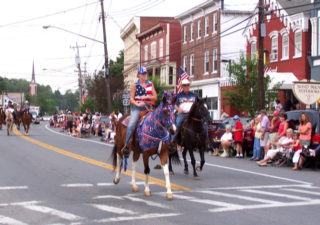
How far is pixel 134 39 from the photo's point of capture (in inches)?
2707

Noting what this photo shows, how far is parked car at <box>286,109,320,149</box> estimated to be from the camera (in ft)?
50.5

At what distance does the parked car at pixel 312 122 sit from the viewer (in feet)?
50.5

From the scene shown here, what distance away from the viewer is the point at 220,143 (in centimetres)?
2100

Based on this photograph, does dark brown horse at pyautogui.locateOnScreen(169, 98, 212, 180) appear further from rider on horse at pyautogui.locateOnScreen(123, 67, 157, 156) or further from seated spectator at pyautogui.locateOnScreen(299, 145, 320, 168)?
seated spectator at pyautogui.locateOnScreen(299, 145, 320, 168)

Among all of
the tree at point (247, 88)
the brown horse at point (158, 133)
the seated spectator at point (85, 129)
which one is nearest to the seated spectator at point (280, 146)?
the brown horse at point (158, 133)

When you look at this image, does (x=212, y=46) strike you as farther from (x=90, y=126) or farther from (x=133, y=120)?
(x=133, y=120)

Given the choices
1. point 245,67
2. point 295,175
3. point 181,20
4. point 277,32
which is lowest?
point 295,175

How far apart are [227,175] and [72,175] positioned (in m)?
4.35

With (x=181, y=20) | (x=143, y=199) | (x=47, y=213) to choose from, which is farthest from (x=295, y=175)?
(x=181, y=20)

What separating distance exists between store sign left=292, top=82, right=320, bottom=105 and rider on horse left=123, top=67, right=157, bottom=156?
10936 millimetres

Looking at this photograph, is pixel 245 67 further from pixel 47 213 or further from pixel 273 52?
pixel 47 213

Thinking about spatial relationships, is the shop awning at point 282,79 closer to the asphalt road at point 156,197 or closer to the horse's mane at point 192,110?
the asphalt road at point 156,197

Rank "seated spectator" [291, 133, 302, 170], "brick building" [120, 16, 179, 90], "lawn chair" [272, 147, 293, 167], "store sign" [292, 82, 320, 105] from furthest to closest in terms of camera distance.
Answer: "brick building" [120, 16, 179, 90]
"store sign" [292, 82, 320, 105]
"lawn chair" [272, 147, 293, 167]
"seated spectator" [291, 133, 302, 170]

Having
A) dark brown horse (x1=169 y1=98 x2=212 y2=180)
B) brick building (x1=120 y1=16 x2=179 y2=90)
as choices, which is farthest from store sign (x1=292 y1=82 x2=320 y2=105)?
brick building (x1=120 y1=16 x2=179 y2=90)
